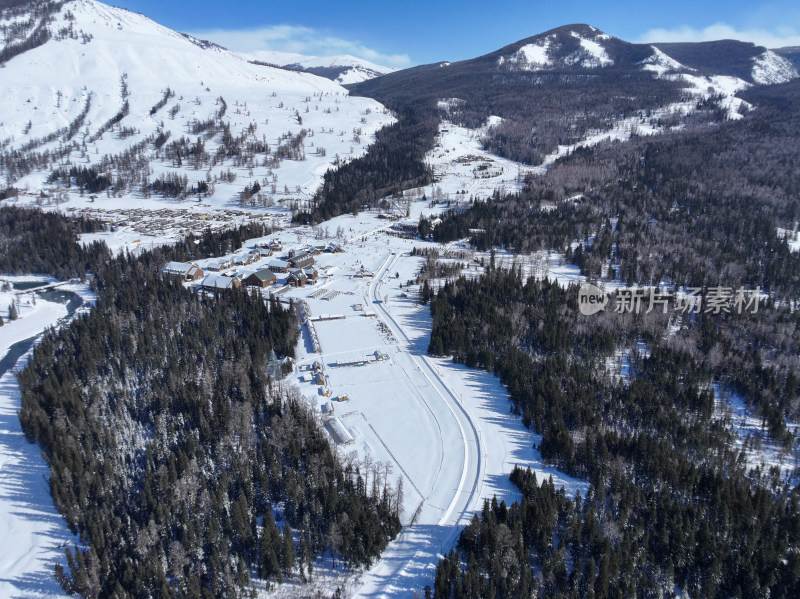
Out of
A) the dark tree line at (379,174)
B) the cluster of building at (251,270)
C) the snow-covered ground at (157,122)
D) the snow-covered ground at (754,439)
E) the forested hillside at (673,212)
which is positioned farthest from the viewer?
the snow-covered ground at (157,122)

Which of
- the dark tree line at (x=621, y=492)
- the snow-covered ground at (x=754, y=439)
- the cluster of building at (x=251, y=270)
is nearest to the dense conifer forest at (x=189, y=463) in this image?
the dark tree line at (x=621, y=492)

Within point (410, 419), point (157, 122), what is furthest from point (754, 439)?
point (157, 122)

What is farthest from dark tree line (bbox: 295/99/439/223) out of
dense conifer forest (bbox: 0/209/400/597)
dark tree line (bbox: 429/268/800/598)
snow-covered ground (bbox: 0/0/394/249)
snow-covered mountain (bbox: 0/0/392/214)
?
dark tree line (bbox: 429/268/800/598)

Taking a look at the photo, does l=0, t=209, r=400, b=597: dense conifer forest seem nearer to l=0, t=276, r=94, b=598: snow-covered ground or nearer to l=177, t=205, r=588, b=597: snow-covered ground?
l=0, t=276, r=94, b=598: snow-covered ground

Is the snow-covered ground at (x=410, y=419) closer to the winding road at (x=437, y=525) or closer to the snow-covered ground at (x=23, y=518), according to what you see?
the winding road at (x=437, y=525)

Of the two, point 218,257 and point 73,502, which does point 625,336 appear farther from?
point 218,257

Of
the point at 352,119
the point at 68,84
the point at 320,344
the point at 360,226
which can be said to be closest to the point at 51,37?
the point at 68,84
